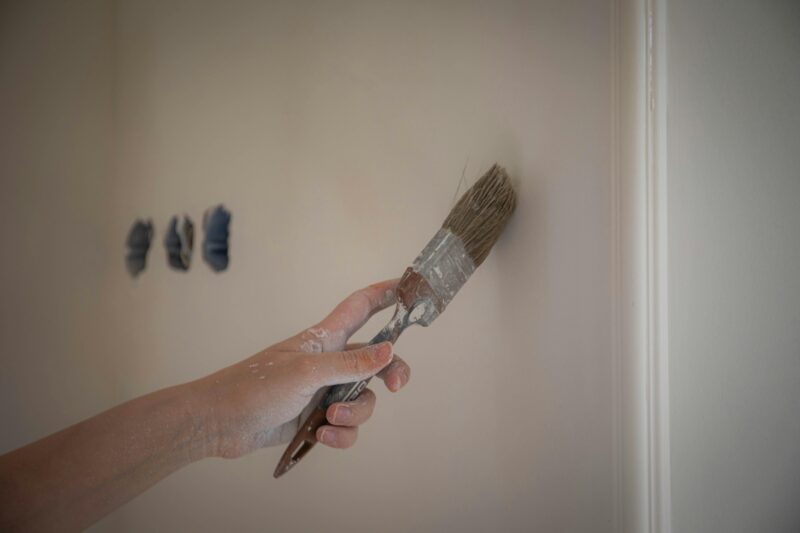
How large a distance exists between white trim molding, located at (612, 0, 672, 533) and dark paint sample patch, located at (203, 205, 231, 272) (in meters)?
1.01

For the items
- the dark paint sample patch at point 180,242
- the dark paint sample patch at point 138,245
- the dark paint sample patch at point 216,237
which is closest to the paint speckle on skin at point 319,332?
the dark paint sample patch at point 216,237

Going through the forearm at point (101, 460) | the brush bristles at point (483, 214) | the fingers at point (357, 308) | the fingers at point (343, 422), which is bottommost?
the forearm at point (101, 460)

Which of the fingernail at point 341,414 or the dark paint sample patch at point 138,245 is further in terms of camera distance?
the dark paint sample patch at point 138,245

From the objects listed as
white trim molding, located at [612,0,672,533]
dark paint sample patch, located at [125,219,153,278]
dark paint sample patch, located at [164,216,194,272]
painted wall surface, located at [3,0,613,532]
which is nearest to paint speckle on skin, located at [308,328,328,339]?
painted wall surface, located at [3,0,613,532]

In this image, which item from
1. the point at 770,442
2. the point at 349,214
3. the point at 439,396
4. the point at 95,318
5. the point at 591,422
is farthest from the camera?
the point at 95,318

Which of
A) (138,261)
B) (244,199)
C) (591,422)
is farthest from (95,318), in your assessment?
(591,422)

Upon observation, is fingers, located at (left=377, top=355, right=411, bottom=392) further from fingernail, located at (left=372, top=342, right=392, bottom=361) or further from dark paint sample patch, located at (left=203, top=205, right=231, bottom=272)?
dark paint sample patch, located at (left=203, top=205, right=231, bottom=272)

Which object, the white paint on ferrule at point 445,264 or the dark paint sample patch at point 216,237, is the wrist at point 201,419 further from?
the dark paint sample patch at point 216,237

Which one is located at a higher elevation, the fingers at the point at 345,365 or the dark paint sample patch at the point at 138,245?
the dark paint sample patch at the point at 138,245

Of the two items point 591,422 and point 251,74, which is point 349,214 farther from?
point 591,422

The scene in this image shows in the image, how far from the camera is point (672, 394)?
28.2 inches

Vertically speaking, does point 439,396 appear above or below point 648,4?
below

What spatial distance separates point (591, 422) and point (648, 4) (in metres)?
0.57

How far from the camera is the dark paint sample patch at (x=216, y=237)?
1.46 m
